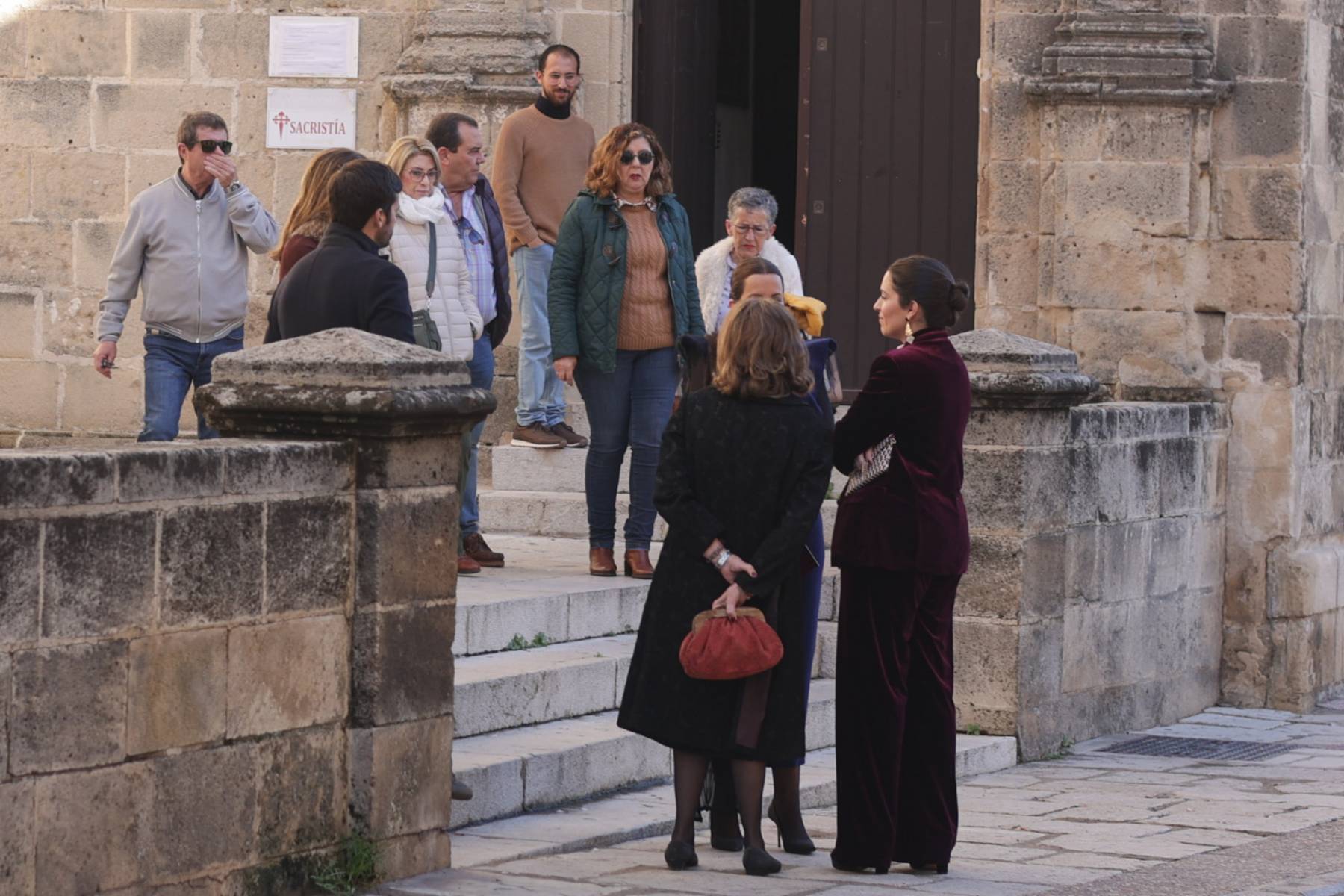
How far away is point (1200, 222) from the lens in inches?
435

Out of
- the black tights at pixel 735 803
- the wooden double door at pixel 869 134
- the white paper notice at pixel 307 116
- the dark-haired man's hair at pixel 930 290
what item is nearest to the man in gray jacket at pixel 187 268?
the white paper notice at pixel 307 116

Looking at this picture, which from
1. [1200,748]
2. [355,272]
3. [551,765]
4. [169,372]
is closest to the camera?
[355,272]

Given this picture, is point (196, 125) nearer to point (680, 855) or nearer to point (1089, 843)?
point (680, 855)

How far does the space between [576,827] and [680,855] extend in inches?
24.1

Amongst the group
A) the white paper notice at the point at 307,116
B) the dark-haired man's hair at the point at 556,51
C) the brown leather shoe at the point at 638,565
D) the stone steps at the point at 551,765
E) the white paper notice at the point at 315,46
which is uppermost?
the white paper notice at the point at 315,46

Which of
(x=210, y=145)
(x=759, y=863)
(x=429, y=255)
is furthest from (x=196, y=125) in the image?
(x=759, y=863)

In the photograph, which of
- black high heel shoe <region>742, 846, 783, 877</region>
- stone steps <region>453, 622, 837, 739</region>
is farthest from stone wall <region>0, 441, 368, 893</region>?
stone steps <region>453, 622, 837, 739</region>

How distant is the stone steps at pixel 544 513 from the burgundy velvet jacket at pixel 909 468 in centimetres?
357

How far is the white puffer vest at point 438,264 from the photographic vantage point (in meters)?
8.09

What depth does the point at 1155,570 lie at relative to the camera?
10398 millimetres

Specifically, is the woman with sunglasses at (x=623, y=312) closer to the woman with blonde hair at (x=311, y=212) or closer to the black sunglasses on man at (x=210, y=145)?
the black sunglasses on man at (x=210, y=145)

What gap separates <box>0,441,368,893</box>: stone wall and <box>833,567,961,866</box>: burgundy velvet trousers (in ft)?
4.62

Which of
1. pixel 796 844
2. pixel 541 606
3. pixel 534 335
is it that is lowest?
pixel 796 844

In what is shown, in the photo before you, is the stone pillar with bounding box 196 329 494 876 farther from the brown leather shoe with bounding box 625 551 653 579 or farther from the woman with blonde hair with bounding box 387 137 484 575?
the brown leather shoe with bounding box 625 551 653 579
